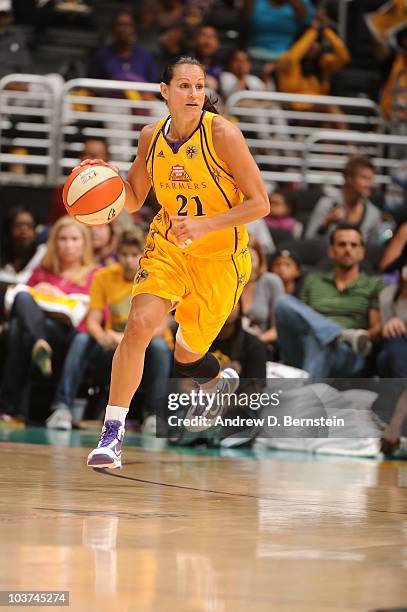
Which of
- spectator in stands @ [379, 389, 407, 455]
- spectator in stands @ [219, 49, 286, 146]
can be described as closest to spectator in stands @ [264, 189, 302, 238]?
spectator in stands @ [219, 49, 286, 146]

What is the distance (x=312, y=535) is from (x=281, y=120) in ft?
26.8

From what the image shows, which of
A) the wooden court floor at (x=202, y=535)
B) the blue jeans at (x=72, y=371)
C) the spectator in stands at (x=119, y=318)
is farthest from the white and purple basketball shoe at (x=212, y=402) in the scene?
the blue jeans at (x=72, y=371)

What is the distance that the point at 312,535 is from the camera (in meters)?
4.30

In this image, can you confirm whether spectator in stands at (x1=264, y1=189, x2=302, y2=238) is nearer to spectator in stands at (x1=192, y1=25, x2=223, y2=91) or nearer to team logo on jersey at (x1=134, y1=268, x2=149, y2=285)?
spectator in stands at (x1=192, y1=25, x2=223, y2=91)

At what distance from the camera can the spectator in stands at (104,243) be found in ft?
31.4

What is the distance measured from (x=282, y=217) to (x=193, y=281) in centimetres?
494

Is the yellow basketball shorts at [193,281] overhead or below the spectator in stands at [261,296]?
below

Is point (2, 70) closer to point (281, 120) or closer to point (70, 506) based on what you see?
point (281, 120)

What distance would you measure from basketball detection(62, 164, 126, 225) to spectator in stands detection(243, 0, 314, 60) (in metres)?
7.72

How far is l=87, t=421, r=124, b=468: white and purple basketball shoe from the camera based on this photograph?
216 inches

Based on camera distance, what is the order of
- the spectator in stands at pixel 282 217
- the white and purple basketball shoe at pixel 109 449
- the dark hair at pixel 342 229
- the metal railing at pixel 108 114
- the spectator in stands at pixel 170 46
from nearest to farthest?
the white and purple basketball shoe at pixel 109 449 → the dark hair at pixel 342 229 → the spectator in stands at pixel 282 217 → the metal railing at pixel 108 114 → the spectator in stands at pixel 170 46

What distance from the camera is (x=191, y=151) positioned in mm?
5645

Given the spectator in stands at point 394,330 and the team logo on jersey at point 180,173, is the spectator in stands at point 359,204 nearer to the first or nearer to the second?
the spectator in stands at point 394,330

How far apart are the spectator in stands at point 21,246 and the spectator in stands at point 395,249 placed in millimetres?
2788
